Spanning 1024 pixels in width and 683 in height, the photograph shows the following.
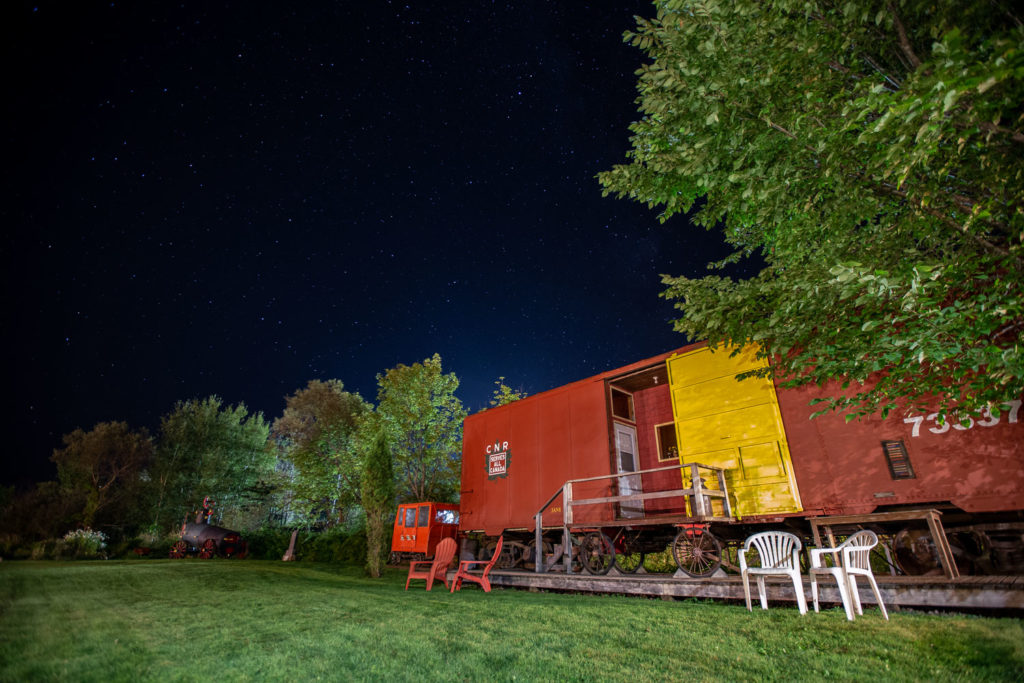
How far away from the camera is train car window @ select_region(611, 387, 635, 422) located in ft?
32.3

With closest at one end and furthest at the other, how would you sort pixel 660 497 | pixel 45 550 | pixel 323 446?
1. pixel 660 497
2. pixel 45 550
3. pixel 323 446

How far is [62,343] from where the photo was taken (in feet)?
194

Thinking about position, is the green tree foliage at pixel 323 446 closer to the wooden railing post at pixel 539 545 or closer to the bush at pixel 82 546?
the bush at pixel 82 546

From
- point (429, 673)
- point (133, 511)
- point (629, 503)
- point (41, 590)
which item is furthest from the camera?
point (133, 511)

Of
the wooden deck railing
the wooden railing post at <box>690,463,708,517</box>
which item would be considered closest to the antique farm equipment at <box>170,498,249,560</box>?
the wooden deck railing

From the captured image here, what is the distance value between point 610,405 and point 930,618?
18.5ft

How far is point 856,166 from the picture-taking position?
14.0 feet

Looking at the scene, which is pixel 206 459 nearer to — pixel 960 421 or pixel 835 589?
pixel 835 589

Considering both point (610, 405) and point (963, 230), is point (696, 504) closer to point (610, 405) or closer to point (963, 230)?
point (610, 405)

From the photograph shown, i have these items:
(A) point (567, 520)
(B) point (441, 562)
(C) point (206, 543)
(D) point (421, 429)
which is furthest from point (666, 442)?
(C) point (206, 543)

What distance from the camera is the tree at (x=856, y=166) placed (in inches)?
131

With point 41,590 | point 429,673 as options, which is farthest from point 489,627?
point 41,590

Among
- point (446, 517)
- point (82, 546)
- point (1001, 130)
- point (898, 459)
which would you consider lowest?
point (82, 546)

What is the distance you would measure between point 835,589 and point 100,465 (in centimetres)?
3650
